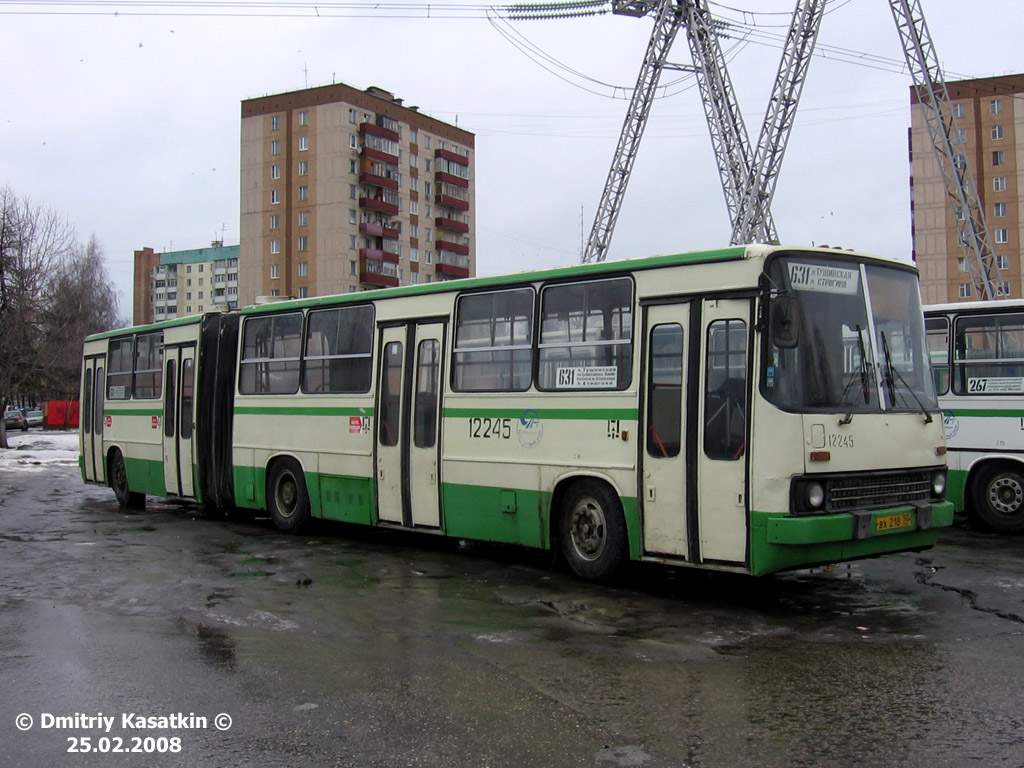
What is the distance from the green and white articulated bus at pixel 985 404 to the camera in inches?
512

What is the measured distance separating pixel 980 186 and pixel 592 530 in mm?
81690

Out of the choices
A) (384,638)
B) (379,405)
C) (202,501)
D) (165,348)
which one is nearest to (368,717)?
(384,638)

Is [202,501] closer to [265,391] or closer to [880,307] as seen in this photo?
[265,391]

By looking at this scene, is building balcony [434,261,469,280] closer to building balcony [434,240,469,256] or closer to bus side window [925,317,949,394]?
building balcony [434,240,469,256]

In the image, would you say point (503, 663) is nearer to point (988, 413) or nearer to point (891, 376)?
point (891, 376)

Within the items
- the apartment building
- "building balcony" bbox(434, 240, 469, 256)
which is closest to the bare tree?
"building balcony" bbox(434, 240, 469, 256)

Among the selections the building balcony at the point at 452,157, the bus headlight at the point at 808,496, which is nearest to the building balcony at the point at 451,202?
the building balcony at the point at 452,157

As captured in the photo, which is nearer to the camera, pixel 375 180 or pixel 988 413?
pixel 988 413

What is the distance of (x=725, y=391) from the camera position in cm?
848

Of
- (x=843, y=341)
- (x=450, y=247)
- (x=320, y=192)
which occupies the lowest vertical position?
(x=843, y=341)

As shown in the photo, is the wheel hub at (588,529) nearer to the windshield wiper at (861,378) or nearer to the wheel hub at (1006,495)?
the windshield wiper at (861,378)

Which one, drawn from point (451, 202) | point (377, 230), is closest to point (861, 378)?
point (377, 230)

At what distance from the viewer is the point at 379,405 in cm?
1225

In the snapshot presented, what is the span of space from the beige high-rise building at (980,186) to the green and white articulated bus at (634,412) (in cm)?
7490
